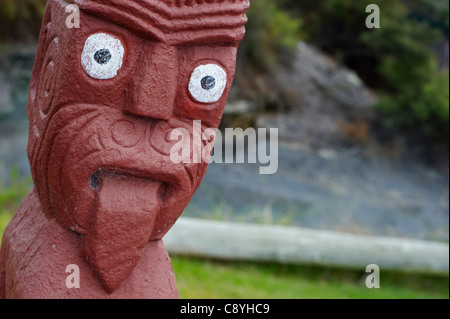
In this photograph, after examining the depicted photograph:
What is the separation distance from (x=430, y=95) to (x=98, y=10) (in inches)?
230

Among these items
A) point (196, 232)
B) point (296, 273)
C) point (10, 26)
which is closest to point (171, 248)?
point (196, 232)

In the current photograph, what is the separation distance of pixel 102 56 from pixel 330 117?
7.21 metres

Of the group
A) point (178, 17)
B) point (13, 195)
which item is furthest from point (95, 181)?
point (13, 195)

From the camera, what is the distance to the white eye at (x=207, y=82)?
68.0 inches

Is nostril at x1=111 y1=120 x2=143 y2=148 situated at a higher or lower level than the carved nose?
lower

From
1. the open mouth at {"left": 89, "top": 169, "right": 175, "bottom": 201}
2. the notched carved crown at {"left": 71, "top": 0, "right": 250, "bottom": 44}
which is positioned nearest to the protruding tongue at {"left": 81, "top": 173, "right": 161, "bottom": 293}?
the open mouth at {"left": 89, "top": 169, "right": 175, "bottom": 201}

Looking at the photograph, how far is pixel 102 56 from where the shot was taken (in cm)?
162

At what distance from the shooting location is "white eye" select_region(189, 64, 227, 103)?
1.73 meters

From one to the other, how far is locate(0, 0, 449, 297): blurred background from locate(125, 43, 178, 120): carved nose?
256 centimetres

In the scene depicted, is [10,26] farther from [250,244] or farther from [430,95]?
[430,95]

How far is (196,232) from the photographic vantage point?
13.6 feet

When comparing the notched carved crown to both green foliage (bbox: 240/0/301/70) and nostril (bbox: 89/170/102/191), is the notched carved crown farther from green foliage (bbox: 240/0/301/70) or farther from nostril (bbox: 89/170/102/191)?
green foliage (bbox: 240/0/301/70)

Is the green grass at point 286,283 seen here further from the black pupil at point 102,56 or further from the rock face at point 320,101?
the rock face at point 320,101

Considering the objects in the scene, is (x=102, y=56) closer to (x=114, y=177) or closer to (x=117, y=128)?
(x=117, y=128)
